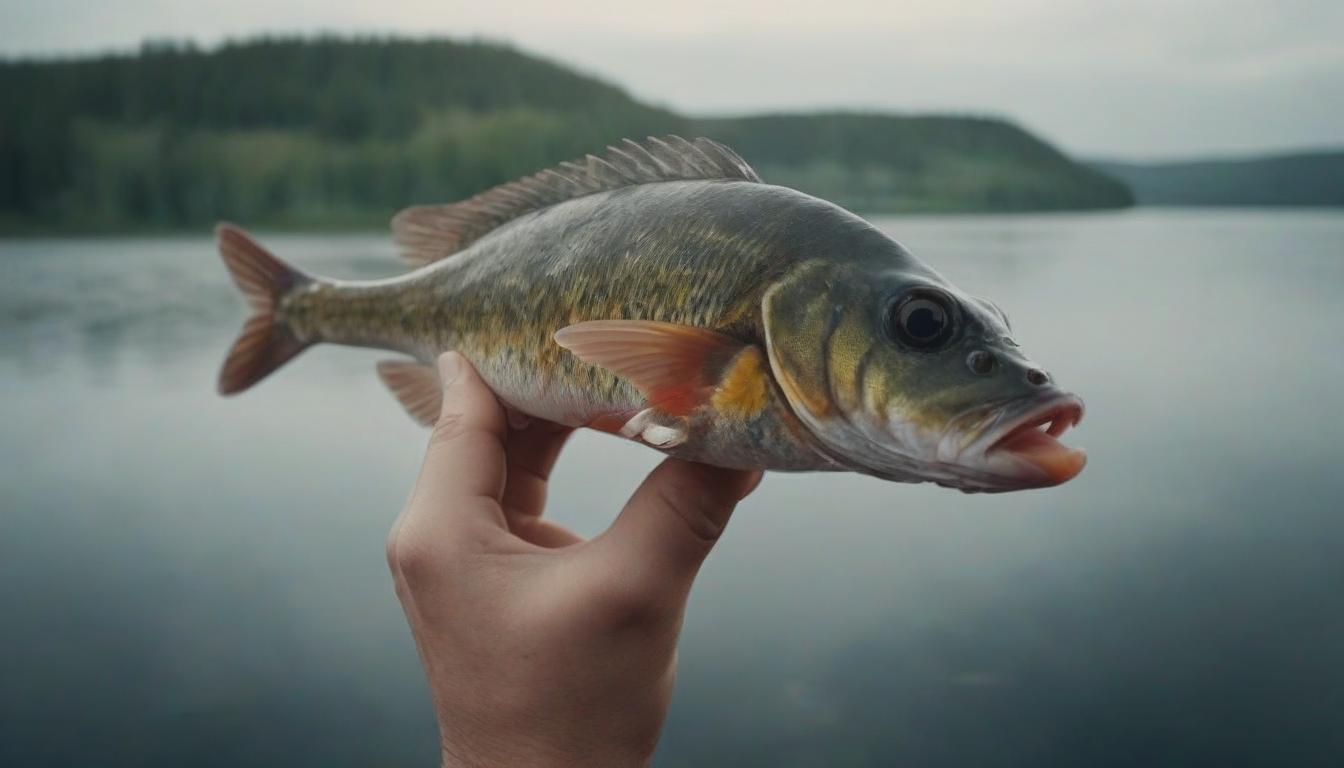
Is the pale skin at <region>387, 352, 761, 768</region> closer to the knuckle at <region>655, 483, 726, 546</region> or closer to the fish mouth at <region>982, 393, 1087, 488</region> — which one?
the knuckle at <region>655, 483, 726, 546</region>

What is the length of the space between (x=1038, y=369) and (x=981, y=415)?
134 millimetres

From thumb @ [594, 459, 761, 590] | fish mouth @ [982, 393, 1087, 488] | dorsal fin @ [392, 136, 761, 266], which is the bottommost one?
thumb @ [594, 459, 761, 590]

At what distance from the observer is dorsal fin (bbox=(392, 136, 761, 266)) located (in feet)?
8.23

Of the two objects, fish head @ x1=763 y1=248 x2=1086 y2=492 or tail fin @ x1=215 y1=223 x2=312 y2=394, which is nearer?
fish head @ x1=763 y1=248 x2=1086 y2=492

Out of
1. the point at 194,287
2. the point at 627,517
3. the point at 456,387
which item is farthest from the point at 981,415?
the point at 194,287

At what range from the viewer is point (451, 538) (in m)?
2.26

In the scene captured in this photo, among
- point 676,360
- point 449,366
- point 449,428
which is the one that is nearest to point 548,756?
point 449,428

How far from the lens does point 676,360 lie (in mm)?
2080

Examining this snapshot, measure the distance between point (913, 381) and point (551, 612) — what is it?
2.96 ft

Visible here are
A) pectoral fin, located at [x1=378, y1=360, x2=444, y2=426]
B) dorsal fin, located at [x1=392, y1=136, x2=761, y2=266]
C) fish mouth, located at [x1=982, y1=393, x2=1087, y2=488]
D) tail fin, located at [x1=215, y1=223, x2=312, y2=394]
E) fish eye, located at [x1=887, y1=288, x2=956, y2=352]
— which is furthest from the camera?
tail fin, located at [x1=215, y1=223, x2=312, y2=394]

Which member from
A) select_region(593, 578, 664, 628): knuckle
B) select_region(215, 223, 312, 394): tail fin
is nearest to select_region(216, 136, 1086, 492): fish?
select_region(593, 578, 664, 628): knuckle

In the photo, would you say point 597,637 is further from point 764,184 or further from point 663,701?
point 764,184

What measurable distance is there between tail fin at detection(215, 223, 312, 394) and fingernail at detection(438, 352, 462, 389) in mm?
841

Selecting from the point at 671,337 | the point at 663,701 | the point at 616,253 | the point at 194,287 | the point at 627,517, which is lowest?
the point at 663,701
